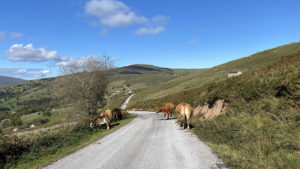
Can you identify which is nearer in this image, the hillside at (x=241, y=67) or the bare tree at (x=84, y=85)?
the bare tree at (x=84, y=85)

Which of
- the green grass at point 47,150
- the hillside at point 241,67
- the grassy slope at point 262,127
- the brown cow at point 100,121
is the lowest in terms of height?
the green grass at point 47,150

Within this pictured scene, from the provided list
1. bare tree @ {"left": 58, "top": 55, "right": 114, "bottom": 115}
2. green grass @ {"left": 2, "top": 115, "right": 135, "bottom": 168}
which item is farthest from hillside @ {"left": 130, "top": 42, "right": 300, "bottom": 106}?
green grass @ {"left": 2, "top": 115, "right": 135, "bottom": 168}

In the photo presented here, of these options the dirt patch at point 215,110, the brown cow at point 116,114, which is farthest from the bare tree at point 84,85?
the dirt patch at point 215,110

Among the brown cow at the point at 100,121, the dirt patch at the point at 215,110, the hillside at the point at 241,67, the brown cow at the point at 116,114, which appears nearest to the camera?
the dirt patch at the point at 215,110

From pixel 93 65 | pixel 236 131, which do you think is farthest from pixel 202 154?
pixel 93 65

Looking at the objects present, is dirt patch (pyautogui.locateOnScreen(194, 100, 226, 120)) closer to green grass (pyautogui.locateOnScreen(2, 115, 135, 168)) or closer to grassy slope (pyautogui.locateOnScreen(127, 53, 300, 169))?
grassy slope (pyautogui.locateOnScreen(127, 53, 300, 169))

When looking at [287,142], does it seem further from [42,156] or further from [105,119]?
[105,119]

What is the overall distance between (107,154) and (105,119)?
11.1 metres

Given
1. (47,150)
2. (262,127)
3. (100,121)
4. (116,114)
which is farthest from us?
(116,114)

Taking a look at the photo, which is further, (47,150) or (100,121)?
(100,121)

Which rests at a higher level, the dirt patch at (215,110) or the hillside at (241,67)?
the hillside at (241,67)

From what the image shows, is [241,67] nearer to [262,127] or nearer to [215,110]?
[215,110]

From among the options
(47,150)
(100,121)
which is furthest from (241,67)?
(47,150)

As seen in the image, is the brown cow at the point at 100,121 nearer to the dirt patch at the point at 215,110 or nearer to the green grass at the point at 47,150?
the green grass at the point at 47,150
